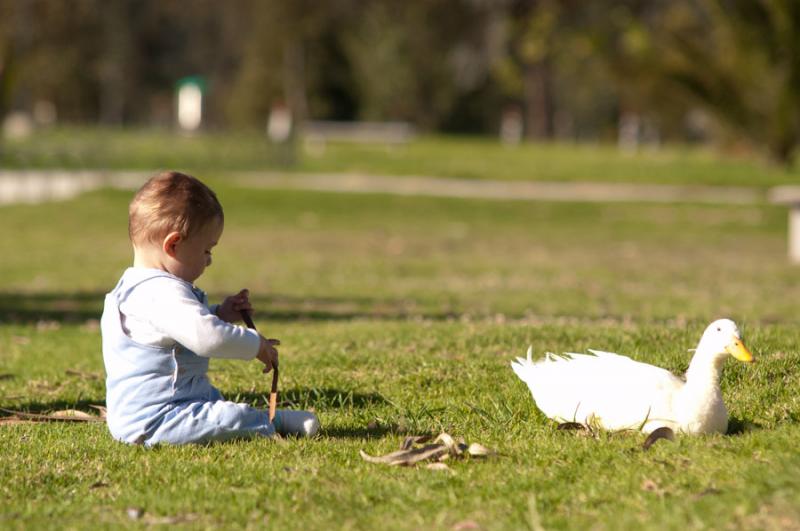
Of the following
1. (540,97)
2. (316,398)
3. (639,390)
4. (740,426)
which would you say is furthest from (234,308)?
(540,97)

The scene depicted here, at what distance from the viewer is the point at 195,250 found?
518 centimetres

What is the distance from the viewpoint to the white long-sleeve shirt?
4.96 meters

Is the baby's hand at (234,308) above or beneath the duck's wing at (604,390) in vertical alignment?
above

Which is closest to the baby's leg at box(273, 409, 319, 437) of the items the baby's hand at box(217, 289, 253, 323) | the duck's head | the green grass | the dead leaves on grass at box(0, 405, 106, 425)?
the baby's hand at box(217, 289, 253, 323)

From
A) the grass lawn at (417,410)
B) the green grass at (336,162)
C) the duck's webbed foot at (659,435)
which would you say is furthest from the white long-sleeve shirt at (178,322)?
the green grass at (336,162)

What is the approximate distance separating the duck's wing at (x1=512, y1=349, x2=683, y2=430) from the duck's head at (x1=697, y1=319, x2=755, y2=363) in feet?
0.73

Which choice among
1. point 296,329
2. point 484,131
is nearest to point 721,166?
point 296,329

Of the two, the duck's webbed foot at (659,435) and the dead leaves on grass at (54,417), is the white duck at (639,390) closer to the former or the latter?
the duck's webbed foot at (659,435)

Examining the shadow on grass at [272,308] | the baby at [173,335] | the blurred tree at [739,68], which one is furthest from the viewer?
the blurred tree at [739,68]

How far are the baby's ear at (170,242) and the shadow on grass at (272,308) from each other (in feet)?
16.9

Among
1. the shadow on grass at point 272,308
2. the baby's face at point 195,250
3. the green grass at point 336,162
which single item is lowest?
the shadow on grass at point 272,308

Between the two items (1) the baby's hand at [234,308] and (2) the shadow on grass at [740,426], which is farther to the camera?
(1) the baby's hand at [234,308]

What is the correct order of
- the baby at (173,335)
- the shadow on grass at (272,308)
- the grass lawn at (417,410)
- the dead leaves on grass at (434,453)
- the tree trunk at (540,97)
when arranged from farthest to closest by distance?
the tree trunk at (540,97) < the shadow on grass at (272,308) < the baby at (173,335) < the dead leaves on grass at (434,453) < the grass lawn at (417,410)

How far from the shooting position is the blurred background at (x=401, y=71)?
95.2 feet
